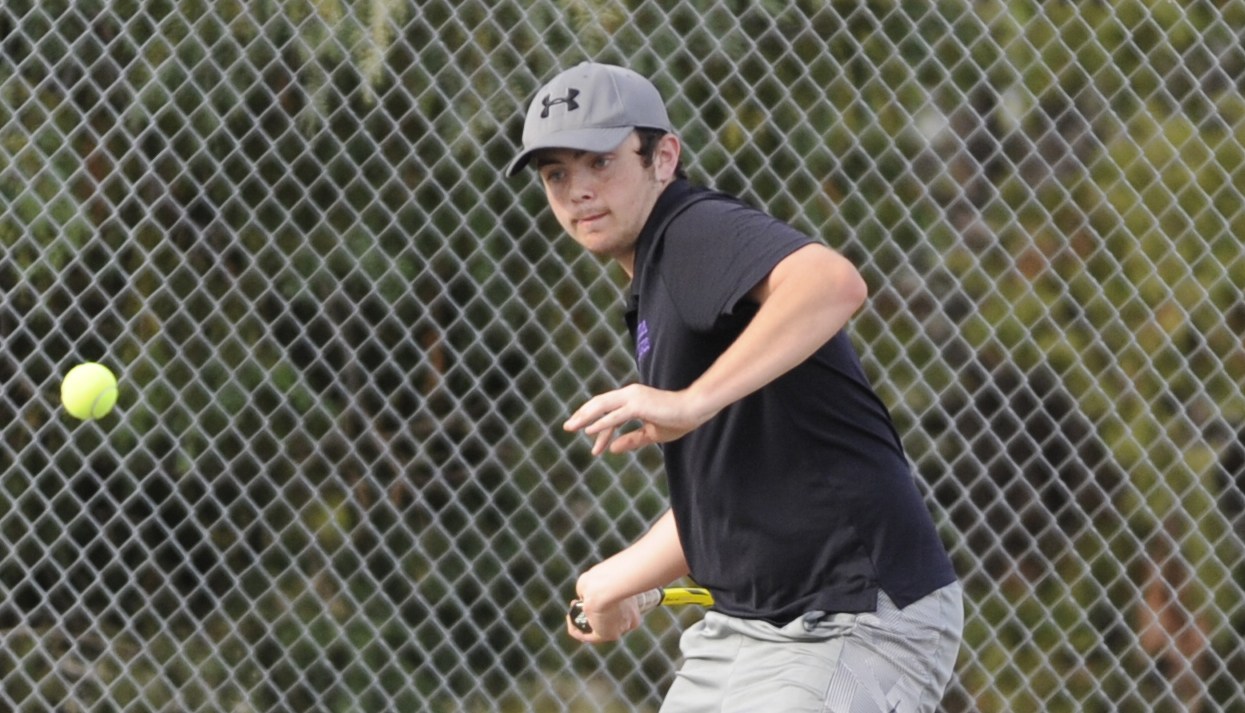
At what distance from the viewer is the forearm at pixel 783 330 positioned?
6.43 ft

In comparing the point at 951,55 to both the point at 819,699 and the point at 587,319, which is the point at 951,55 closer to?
the point at 587,319

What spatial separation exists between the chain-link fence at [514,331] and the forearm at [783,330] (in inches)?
82.3

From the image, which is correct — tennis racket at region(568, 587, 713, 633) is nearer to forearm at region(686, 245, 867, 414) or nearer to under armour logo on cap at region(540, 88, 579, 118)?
forearm at region(686, 245, 867, 414)

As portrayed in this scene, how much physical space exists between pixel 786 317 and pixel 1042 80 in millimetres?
2439

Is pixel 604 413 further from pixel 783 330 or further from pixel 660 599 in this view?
pixel 660 599

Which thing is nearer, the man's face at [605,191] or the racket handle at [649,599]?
the man's face at [605,191]

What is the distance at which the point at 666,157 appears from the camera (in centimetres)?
230

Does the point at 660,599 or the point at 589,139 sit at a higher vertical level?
the point at 589,139

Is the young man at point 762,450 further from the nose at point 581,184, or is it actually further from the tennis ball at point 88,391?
the tennis ball at point 88,391

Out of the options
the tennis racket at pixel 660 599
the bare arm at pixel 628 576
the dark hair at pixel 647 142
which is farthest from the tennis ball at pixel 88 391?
the dark hair at pixel 647 142

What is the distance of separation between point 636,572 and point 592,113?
2.11 feet

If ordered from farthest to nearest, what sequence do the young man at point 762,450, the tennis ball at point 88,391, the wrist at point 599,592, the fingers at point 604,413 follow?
the tennis ball at point 88,391, the wrist at point 599,592, the young man at point 762,450, the fingers at point 604,413

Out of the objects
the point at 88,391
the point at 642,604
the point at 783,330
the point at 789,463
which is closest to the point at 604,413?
the point at 783,330

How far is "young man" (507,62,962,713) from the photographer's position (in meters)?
2.06
